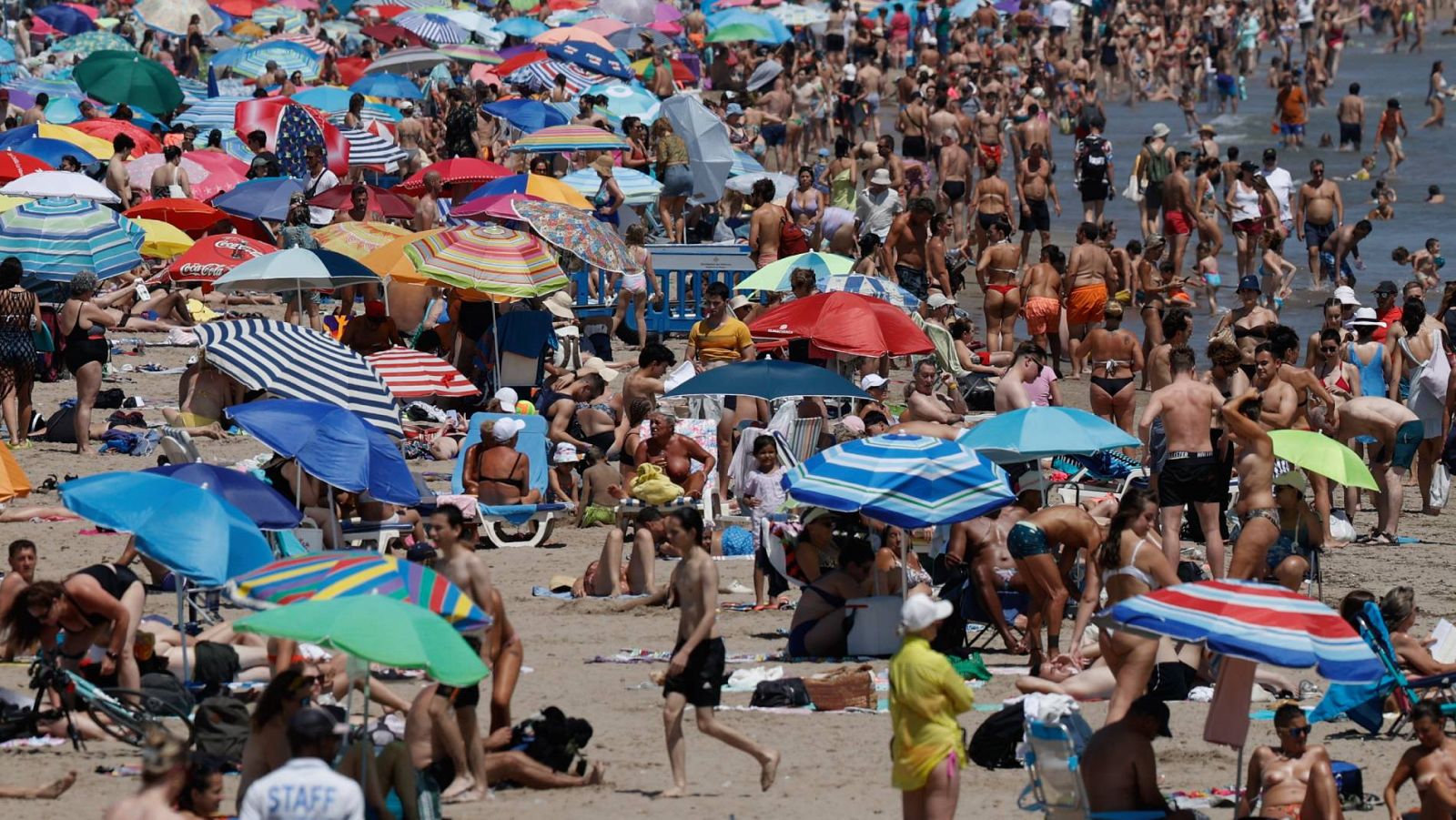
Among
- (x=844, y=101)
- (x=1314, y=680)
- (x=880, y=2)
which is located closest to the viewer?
(x=1314, y=680)

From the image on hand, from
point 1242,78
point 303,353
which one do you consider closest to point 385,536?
point 303,353

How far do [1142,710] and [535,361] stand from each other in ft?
28.2

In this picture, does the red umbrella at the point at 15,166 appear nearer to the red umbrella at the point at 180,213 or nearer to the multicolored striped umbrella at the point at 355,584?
the red umbrella at the point at 180,213

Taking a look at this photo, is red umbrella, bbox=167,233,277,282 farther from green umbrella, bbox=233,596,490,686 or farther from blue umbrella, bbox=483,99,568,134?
green umbrella, bbox=233,596,490,686

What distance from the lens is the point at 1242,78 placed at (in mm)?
42656

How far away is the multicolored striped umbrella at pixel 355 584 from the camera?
7.23 m

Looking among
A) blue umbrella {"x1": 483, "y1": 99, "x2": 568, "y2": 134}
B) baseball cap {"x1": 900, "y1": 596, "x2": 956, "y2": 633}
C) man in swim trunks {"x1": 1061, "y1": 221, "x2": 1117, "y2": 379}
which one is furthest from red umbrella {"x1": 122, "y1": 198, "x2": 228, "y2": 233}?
baseball cap {"x1": 900, "y1": 596, "x2": 956, "y2": 633}

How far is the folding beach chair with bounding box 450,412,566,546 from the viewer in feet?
39.9

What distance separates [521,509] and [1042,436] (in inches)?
118

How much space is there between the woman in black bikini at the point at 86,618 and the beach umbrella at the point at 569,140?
38.1 ft

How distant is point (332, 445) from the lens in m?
10.3

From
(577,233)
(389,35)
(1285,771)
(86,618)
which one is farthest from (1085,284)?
(389,35)

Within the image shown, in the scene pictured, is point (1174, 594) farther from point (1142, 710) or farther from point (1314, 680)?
point (1314, 680)

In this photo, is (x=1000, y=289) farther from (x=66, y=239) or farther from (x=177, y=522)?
(x=177, y=522)
